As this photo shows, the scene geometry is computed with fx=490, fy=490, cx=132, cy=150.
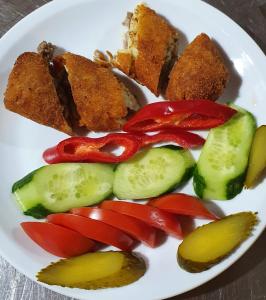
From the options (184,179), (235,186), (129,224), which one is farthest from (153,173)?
(235,186)

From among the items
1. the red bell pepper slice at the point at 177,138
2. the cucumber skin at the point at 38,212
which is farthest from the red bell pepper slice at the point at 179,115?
the cucumber skin at the point at 38,212

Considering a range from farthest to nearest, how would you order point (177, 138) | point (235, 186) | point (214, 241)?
point (177, 138) < point (235, 186) < point (214, 241)

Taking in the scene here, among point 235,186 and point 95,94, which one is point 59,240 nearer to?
point 95,94

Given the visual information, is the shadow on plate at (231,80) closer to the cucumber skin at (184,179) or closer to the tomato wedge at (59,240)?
the cucumber skin at (184,179)

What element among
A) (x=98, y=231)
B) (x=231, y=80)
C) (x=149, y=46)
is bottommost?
(x=98, y=231)

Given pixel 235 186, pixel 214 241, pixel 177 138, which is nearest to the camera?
pixel 214 241

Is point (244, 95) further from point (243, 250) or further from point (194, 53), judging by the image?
point (243, 250)

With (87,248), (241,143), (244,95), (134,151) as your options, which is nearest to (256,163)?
(241,143)
